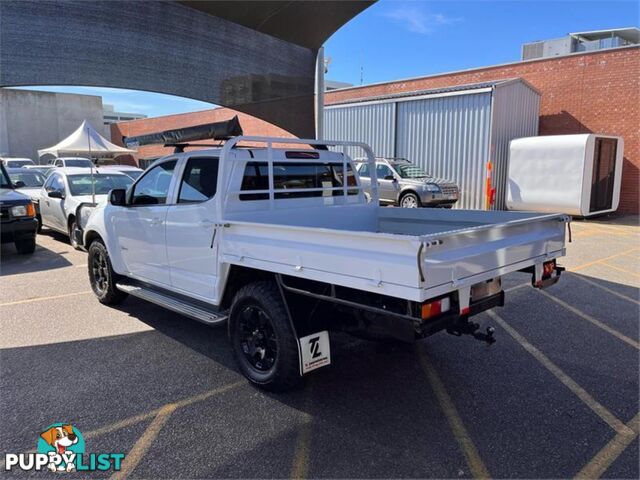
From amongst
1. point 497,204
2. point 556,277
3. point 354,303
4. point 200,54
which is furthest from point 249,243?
point 497,204

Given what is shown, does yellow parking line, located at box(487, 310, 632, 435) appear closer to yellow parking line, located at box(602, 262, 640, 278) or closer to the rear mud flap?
the rear mud flap

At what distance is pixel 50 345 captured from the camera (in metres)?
4.91

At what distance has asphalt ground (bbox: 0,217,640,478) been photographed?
2.97m

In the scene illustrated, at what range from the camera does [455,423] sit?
3391mm

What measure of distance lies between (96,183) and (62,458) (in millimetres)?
8605

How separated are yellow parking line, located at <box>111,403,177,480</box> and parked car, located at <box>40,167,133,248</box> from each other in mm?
7176

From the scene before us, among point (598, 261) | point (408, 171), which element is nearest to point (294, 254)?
point (598, 261)

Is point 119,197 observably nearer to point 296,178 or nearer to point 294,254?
point 296,178

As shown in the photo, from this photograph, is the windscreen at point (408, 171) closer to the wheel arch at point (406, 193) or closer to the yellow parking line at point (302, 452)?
the wheel arch at point (406, 193)

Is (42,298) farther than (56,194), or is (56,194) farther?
(56,194)

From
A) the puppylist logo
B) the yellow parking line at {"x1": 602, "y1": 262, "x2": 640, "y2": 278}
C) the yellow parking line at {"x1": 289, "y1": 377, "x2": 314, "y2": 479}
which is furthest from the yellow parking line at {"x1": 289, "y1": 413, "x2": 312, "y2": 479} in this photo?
the yellow parking line at {"x1": 602, "y1": 262, "x2": 640, "y2": 278}

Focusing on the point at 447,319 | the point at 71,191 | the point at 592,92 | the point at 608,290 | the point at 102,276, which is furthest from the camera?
the point at 592,92

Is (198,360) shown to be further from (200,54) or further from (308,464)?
(200,54)

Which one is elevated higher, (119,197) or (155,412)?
(119,197)
